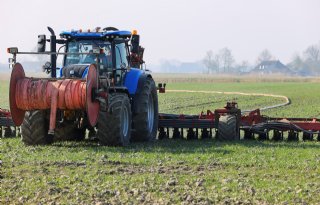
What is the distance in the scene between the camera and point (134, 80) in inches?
572

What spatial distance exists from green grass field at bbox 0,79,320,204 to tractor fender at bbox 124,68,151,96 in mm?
1187

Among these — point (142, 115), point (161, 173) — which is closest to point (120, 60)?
point (142, 115)

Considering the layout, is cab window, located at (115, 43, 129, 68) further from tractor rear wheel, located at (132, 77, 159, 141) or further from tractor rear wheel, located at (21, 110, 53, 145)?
tractor rear wheel, located at (21, 110, 53, 145)

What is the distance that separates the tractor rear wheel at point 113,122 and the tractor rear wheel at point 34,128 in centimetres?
128

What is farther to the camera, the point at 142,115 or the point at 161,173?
the point at 142,115

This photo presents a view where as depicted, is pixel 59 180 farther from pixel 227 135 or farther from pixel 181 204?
pixel 227 135

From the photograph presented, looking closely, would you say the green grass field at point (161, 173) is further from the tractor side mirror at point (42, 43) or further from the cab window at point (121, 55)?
the tractor side mirror at point (42, 43)

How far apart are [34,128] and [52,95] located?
4.13ft

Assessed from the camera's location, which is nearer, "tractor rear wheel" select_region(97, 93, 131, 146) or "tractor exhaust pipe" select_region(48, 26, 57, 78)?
"tractor rear wheel" select_region(97, 93, 131, 146)

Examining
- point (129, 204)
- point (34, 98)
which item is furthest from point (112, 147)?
point (129, 204)

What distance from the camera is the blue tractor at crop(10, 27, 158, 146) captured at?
13117 mm

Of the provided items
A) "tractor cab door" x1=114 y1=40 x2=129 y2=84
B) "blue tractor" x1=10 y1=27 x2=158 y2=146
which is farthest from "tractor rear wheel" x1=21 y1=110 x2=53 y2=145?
"tractor cab door" x1=114 y1=40 x2=129 y2=84

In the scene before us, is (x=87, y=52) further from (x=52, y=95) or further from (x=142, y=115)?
(x=52, y=95)

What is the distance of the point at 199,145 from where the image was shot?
1434cm
